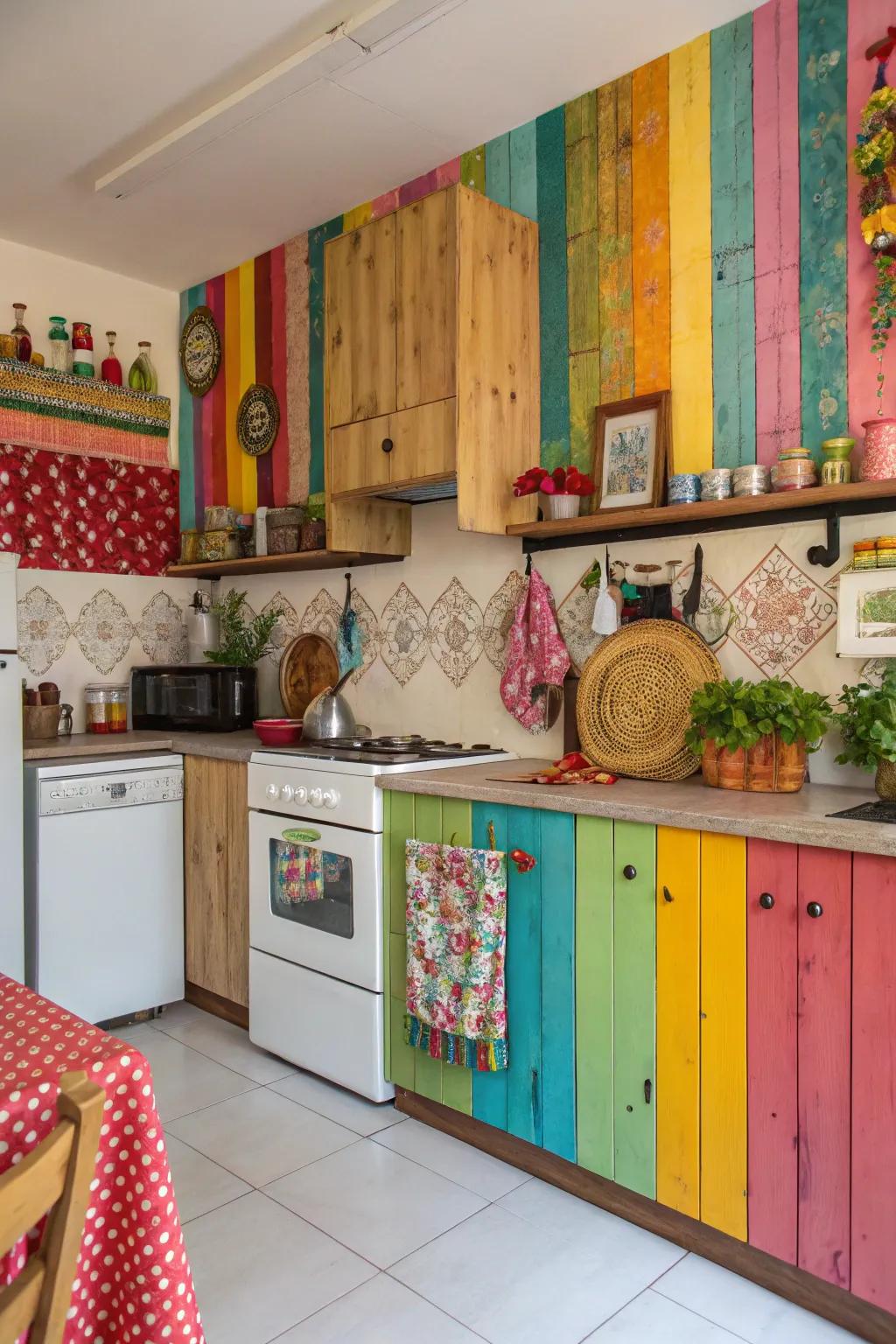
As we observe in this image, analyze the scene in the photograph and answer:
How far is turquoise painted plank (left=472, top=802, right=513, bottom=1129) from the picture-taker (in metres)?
2.40

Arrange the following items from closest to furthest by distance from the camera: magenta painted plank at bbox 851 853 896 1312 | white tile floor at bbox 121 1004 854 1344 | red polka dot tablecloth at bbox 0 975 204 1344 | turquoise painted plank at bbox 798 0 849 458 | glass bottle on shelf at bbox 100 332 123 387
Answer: red polka dot tablecloth at bbox 0 975 204 1344
magenta painted plank at bbox 851 853 896 1312
white tile floor at bbox 121 1004 854 1344
turquoise painted plank at bbox 798 0 849 458
glass bottle on shelf at bbox 100 332 123 387

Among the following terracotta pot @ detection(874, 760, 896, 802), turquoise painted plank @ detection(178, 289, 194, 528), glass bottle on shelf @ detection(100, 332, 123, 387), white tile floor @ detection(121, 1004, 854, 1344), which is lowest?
white tile floor @ detection(121, 1004, 854, 1344)

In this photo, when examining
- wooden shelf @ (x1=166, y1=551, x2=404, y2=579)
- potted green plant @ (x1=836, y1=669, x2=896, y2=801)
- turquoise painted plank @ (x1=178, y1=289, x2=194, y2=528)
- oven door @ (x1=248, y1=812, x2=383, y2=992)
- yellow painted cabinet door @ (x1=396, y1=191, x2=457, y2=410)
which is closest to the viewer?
potted green plant @ (x1=836, y1=669, x2=896, y2=801)

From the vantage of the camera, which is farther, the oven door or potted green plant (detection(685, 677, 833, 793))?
the oven door

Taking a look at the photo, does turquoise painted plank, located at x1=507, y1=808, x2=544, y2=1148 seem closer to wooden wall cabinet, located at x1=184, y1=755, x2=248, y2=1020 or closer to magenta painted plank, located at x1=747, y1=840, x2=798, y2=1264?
magenta painted plank, located at x1=747, y1=840, x2=798, y2=1264

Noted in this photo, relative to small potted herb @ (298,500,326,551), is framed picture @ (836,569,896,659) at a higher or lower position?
lower

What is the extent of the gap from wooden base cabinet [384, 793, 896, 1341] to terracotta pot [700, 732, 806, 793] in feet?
1.12

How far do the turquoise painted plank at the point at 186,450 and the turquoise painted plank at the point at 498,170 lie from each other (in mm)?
1784

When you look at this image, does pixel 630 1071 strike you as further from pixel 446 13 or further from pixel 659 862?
pixel 446 13

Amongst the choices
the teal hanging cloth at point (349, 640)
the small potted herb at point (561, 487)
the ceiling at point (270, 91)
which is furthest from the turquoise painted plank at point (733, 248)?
the teal hanging cloth at point (349, 640)

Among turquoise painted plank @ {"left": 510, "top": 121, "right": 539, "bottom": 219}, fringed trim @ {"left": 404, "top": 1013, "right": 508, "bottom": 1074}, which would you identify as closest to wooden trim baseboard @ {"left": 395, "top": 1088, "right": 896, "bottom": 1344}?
fringed trim @ {"left": 404, "top": 1013, "right": 508, "bottom": 1074}

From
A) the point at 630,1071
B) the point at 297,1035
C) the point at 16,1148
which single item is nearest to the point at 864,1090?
the point at 630,1071

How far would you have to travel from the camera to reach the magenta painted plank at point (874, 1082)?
5.62ft

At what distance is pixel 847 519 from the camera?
2312 millimetres
